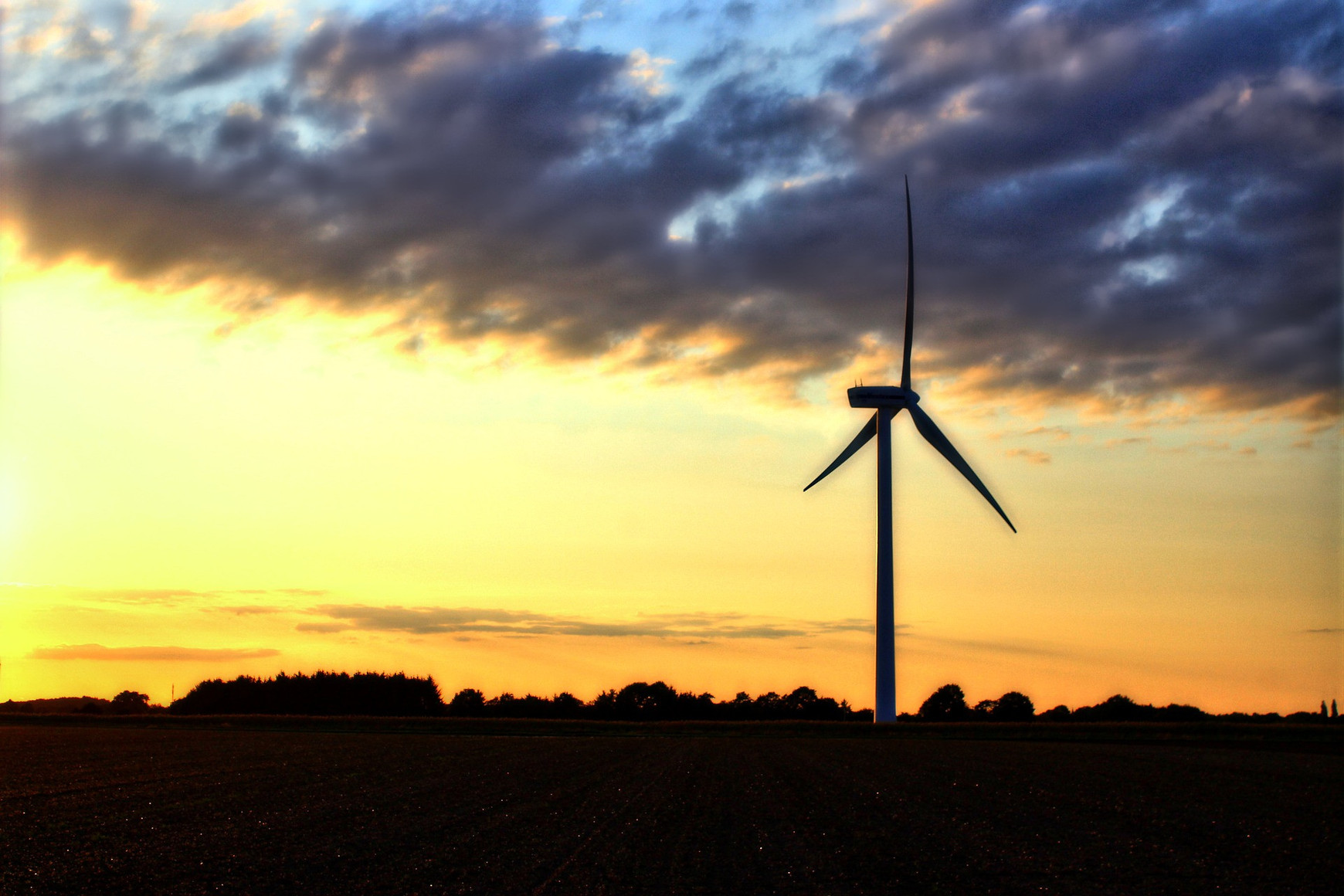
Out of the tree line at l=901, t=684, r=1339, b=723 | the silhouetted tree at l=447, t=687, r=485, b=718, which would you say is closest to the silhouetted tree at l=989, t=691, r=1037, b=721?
the tree line at l=901, t=684, r=1339, b=723

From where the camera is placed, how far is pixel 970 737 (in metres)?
91.8

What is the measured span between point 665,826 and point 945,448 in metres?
67.8

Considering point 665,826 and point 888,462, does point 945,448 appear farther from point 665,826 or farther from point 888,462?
point 665,826

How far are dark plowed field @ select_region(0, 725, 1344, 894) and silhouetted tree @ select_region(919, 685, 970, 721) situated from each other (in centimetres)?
12824

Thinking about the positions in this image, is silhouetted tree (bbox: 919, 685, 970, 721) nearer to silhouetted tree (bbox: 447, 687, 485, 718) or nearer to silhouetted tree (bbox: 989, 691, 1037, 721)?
silhouetted tree (bbox: 989, 691, 1037, 721)

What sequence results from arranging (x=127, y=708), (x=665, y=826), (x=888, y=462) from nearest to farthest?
1. (x=665, y=826)
2. (x=888, y=462)
3. (x=127, y=708)

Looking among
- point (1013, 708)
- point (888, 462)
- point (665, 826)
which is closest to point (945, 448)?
point (888, 462)

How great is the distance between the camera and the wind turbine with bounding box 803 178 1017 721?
91.1 m

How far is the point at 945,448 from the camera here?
93.5 meters

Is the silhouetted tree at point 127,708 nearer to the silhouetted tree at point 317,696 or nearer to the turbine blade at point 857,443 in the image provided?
the silhouetted tree at point 317,696

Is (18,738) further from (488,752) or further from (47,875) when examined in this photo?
(47,875)

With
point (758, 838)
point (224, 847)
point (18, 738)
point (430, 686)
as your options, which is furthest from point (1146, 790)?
point (430, 686)

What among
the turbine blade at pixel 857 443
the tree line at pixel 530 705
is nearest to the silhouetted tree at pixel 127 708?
the tree line at pixel 530 705

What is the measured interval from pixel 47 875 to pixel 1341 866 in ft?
84.1
